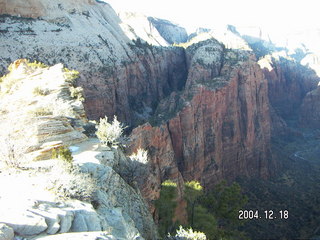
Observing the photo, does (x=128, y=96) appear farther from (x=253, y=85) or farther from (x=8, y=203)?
(x=8, y=203)

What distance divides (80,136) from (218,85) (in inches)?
1501

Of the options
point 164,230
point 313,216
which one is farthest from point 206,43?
point 164,230

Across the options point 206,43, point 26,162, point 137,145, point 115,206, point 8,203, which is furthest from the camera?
point 206,43

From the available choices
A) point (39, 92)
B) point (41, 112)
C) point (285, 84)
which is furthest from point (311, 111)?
point (41, 112)

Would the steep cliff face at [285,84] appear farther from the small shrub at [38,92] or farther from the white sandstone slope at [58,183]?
the white sandstone slope at [58,183]

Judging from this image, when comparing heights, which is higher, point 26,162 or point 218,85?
point 26,162

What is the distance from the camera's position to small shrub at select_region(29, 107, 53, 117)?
46.7 ft

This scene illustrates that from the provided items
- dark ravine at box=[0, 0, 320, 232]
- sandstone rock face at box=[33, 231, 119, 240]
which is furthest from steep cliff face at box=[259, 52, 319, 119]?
sandstone rock face at box=[33, 231, 119, 240]

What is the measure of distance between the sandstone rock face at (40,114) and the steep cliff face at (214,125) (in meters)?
11.3

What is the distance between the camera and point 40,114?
14.4 m

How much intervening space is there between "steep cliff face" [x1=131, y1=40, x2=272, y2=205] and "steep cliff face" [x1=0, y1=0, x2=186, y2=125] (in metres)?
8.72

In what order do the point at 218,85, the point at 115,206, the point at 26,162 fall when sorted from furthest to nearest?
the point at 218,85, the point at 26,162, the point at 115,206

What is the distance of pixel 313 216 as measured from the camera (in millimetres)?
40000

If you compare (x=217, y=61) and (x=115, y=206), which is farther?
(x=217, y=61)
